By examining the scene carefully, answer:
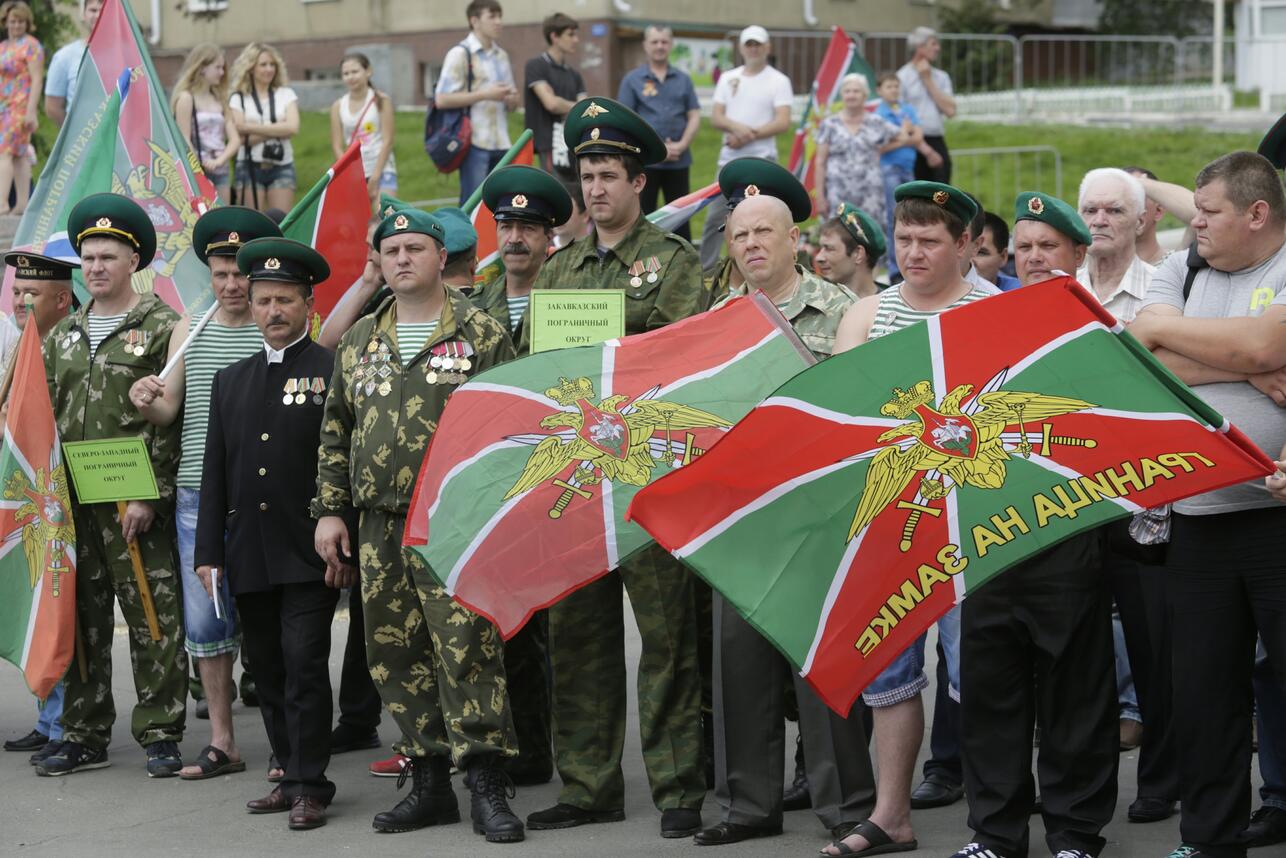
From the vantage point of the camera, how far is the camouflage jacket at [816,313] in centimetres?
670

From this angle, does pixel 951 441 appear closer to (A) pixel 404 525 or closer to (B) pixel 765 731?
(B) pixel 765 731

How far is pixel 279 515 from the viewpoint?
720 centimetres

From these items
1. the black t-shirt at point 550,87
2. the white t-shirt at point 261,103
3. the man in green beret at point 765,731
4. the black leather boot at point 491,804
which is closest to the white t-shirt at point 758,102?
the black t-shirt at point 550,87

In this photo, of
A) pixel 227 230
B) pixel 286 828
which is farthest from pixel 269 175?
pixel 286 828

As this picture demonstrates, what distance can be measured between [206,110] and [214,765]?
742 cm

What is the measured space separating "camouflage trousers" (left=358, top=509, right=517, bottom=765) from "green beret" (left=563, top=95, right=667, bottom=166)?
65.1 inches

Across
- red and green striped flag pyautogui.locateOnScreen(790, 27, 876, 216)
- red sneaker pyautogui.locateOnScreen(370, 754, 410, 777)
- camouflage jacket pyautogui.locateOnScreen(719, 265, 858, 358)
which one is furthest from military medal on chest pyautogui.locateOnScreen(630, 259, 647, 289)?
red and green striped flag pyautogui.locateOnScreen(790, 27, 876, 216)

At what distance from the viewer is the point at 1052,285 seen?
5504 millimetres

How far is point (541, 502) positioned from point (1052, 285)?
1951 millimetres

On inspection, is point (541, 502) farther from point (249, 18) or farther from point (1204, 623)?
point (249, 18)

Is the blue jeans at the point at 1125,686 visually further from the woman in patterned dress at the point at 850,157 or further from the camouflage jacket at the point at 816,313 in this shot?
the woman in patterned dress at the point at 850,157

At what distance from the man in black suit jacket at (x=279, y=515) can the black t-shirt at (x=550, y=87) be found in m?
7.62

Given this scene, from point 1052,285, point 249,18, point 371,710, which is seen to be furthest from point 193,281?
point 249,18

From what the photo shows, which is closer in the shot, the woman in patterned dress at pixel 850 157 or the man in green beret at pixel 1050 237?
the man in green beret at pixel 1050 237
